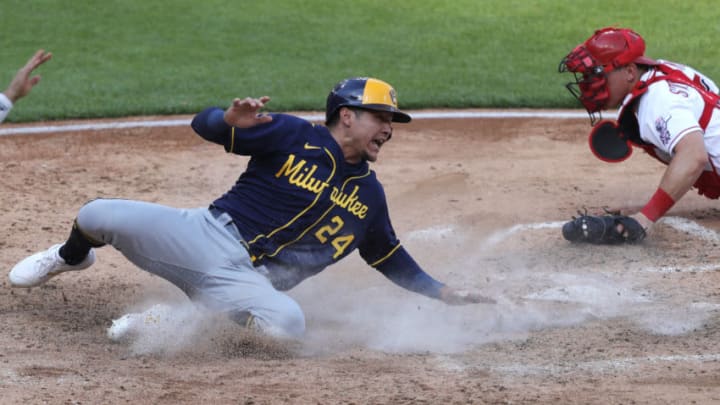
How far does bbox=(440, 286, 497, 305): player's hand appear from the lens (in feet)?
→ 16.6

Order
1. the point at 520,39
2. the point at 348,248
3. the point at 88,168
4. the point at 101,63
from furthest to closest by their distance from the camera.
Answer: the point at 520,39
the point at 101,63
the point at 88,168
the point at 348,248

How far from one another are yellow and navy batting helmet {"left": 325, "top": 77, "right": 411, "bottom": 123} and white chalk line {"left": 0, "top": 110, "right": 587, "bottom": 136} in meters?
4.02

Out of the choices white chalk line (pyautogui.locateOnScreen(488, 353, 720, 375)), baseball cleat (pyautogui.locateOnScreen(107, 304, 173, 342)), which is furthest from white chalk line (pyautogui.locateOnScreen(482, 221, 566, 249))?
baseball cleat (pyautogui.locateOnScreen(107, 304, 173, 342))

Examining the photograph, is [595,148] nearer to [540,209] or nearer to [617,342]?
[540,209]

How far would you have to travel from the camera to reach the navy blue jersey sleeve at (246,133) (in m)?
4.92

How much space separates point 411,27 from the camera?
12758 millimetres

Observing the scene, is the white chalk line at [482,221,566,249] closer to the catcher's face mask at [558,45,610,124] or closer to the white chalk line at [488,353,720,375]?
the catcher's face mask at [558,45,610,124]

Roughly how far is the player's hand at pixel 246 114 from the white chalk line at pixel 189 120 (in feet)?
13.9

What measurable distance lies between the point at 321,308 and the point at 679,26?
26.4ft

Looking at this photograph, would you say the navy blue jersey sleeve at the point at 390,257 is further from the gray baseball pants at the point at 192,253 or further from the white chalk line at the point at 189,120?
the white chalk line at the point at 189,120

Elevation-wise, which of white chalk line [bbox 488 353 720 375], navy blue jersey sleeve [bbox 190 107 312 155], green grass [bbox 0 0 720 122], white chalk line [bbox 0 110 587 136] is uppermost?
navy blue jersey sleeve [bbox 190 107 312 155]

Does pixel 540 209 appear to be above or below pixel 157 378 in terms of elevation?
below

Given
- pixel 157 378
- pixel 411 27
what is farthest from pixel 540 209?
pixel 411 27

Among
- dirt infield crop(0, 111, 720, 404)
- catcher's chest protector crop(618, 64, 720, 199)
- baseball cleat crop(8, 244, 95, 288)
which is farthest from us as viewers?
catcher's chest protector crop(618, 64, 720, 199)
